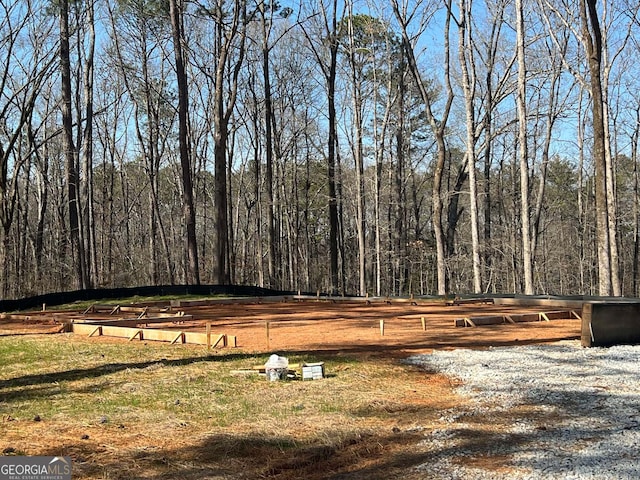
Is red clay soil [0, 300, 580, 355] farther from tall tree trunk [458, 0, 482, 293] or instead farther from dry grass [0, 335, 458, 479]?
tall tree trunk [458, 0, 482, 293]

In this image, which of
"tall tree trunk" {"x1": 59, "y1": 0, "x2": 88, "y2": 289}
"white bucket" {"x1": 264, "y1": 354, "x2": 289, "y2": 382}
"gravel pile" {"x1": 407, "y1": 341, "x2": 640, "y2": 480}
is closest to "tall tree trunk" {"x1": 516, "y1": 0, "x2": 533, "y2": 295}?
"gravel pile" {"x1": 407, "y1": 341, "x2": 640, "y2": 480}

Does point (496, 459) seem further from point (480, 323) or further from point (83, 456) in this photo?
point (480, 323)

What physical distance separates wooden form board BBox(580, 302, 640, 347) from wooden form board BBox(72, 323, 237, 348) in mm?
5697

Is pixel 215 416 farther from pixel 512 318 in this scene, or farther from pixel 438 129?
pixel 438 129

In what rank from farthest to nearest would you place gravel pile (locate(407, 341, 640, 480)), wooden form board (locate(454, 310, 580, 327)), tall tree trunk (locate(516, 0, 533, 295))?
tall tree trunk (locate(516, 0, 533, 295))
wooden form board (locate(454, 310, 580, 327))
gravel pile (locate(407, 341, 640, 480))

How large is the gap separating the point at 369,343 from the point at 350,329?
90.6 inches

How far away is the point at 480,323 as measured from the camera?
42.9 ft

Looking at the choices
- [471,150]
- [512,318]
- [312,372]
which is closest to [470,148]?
[471,150]

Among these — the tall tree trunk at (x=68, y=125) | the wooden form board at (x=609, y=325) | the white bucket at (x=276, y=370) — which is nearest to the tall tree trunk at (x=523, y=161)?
the wooden form board at (x=609, y=325)

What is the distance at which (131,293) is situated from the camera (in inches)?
910

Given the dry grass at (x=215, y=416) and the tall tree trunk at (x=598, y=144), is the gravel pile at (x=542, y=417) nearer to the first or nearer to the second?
the dry grass at (x=215, y=416)

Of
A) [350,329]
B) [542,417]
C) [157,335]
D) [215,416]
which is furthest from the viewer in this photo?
[350,329]

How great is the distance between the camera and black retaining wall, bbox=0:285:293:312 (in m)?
21.3

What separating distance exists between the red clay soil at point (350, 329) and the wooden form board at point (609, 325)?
998 mm
